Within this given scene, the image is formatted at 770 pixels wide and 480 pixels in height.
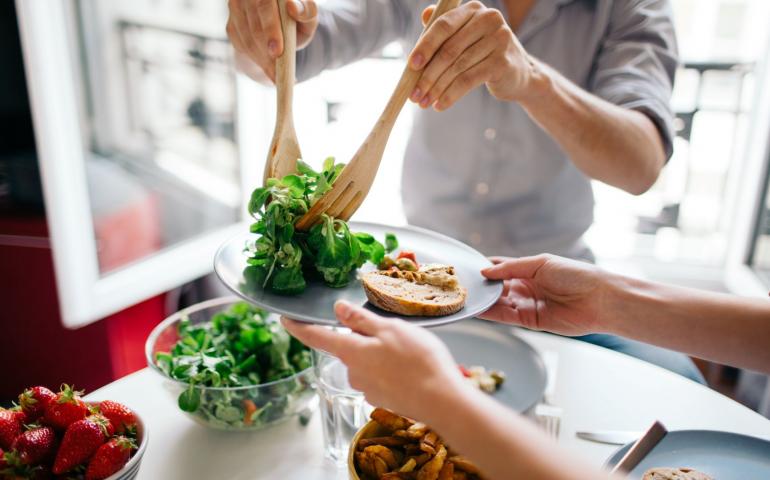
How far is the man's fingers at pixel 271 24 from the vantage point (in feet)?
3.54

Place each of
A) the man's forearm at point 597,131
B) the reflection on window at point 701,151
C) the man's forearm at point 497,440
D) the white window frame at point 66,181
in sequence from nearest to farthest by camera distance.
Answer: the man's forearm at point 497,440
the man's forearm at point 597,131
the white window frame at point 66,181
the reflection on window at point 701,151

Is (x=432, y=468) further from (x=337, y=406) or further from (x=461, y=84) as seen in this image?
(x=461, y=84)

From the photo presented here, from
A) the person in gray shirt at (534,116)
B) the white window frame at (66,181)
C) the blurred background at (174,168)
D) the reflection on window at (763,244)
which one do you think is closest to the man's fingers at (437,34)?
the person in gray shirt at (534,116)

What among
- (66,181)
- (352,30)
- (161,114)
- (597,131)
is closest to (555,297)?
(597,131)

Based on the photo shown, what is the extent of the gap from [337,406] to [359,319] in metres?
0.27

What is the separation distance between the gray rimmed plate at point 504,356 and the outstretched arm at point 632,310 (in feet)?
0.32

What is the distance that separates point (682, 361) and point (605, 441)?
50 centimetres

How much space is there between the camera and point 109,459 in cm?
78

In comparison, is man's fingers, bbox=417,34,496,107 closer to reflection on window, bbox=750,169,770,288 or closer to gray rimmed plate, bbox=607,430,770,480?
gray rimmed plate, bbox=607,430,770,480

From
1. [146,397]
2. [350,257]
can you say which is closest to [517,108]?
[350,257]

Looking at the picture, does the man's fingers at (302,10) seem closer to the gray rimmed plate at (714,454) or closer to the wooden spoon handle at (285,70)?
the wooden spoon handle at (285,70)

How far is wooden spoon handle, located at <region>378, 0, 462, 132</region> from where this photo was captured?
97 cm

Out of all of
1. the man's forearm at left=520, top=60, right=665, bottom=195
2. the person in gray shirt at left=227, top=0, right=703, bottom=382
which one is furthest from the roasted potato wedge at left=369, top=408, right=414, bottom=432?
the man's forearm at left=520, top=60, right=665, bottom=195

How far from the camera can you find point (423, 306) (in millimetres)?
857
